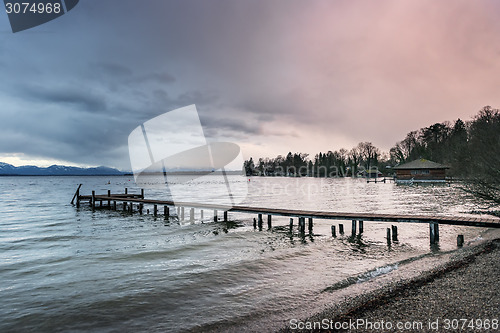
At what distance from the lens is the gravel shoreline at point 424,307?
5012 mm

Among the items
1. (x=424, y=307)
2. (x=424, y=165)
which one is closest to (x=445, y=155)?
(x=424, y=165)

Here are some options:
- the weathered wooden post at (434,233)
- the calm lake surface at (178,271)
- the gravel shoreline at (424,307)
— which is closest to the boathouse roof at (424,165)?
the calm lake surface at (178,271)

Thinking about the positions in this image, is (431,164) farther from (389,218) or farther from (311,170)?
(311,170)

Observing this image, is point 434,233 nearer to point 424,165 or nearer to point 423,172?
point 424,165

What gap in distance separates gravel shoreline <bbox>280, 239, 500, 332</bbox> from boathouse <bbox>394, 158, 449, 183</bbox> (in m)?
60.5

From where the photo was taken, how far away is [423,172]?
210 feet

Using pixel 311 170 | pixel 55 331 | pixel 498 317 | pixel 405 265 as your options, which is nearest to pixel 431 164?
pixel 405 265

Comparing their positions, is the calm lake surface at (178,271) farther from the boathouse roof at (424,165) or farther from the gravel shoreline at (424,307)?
the boathouse roof at (424,165)

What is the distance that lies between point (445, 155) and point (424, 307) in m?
75.3

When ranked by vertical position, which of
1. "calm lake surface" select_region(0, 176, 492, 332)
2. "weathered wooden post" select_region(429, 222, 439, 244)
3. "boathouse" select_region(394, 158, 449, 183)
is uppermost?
"boathouse" select_region(394, 158, 449, 183)

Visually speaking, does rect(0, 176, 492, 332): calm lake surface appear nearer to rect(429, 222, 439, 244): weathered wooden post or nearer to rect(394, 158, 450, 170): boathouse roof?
rect(429, 222, 439, 244): weathered wooden post

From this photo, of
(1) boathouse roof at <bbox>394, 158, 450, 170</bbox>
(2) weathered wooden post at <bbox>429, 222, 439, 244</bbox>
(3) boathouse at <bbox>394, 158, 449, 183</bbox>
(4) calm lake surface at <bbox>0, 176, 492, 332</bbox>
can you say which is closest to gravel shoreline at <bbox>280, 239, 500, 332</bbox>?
(4) calm lake surface at <bbox>0, 176, 492, 332</bbox>

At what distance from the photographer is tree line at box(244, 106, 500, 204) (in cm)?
1648

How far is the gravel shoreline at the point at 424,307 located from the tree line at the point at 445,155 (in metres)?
10.6
